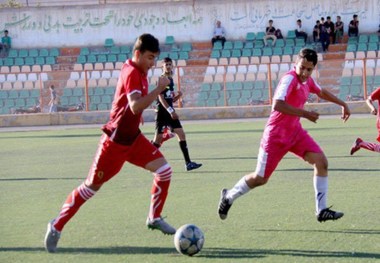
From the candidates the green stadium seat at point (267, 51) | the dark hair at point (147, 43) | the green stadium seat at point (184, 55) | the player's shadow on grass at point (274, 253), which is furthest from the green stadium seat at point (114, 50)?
the player's shadow on grass at point (274, 253)

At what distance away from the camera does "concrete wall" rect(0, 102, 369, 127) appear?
2845 centimetres

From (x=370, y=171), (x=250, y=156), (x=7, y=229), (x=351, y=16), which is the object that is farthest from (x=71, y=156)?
(x=351, y=16)

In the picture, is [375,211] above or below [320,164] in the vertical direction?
below

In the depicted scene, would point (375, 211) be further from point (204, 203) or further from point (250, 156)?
point (250, 156)

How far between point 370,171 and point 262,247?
5.50 meters

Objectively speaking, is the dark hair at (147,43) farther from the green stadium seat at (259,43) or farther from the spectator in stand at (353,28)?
the spectator in stand at (353,28)

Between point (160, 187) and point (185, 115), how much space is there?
71.2ft

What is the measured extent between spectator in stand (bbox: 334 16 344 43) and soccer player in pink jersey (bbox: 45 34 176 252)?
98.3 ft

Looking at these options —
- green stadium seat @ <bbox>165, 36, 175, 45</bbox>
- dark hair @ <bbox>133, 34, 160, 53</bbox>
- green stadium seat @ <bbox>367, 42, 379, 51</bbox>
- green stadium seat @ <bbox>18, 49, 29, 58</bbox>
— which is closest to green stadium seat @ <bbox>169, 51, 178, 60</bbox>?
green stadium seat @ <bbox>165, 36, 175, 45</bbox>

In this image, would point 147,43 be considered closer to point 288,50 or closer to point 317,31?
point 288,50

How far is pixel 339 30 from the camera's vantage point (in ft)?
121

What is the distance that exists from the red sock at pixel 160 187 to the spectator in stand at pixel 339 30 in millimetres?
29881

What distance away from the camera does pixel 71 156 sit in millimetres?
16953

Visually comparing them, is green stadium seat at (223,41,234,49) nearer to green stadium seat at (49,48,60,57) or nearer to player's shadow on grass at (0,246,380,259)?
green stadium seat at (49,48,60,57)
